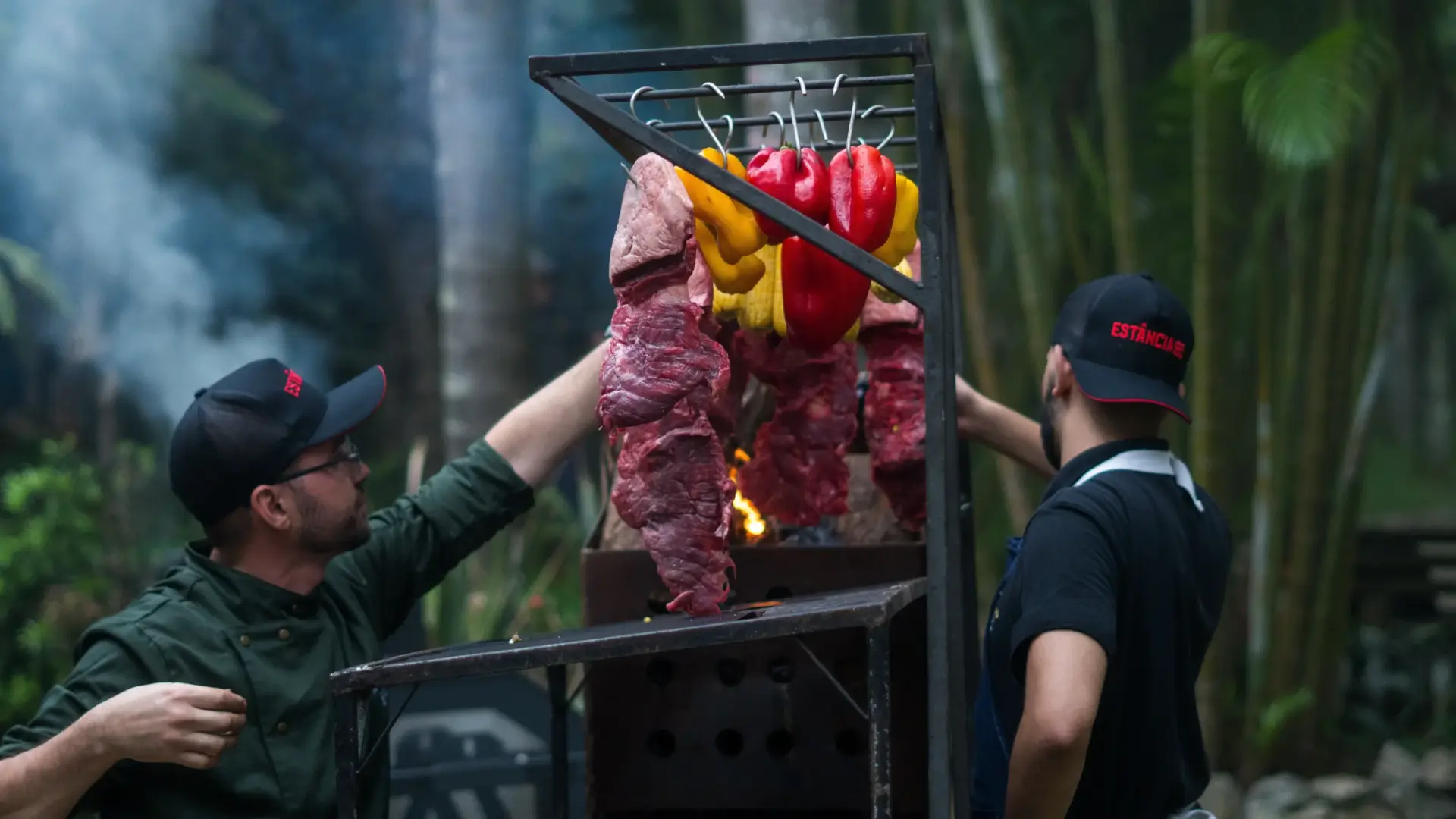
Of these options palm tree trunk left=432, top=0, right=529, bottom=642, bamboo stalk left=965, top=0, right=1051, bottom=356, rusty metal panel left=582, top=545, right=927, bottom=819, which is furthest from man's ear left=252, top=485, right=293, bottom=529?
palm tree trunk left=432, top=0, right=529, bottom=642

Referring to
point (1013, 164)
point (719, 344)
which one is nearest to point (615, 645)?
point (719, 344)

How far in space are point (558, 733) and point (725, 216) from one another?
4.41 ft

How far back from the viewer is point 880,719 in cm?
184

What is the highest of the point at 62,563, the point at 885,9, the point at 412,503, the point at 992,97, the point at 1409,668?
the point at 885,9

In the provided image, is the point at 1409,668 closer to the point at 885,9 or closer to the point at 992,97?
the point at 992,97

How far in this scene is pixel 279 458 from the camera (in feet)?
7.88

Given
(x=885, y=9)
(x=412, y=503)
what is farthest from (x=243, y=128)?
(x=412, y=503)

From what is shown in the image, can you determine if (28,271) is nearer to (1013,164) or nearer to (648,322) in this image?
(1013,164)

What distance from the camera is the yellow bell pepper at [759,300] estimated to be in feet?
7.61

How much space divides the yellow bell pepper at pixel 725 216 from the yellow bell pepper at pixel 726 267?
1.2 inches

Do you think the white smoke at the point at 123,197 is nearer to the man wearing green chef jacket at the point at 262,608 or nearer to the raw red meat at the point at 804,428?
the man wearing green chef jacket at the point at 262,608

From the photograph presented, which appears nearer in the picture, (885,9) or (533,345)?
(885,9)

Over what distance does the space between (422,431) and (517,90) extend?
260 cm

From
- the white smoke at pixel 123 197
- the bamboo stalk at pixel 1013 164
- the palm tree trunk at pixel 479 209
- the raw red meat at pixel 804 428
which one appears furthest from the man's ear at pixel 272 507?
the white smoke at pixel 123 197
